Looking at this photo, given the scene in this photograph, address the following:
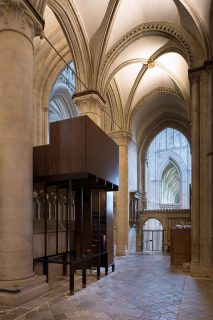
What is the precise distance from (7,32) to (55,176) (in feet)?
9.41

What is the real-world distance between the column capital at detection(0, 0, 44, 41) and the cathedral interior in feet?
0.06

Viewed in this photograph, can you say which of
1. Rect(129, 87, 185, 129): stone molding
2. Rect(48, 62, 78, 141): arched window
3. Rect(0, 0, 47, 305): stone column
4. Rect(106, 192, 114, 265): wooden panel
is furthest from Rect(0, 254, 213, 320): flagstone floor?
Rect(48, 62, 78, 141): arched window

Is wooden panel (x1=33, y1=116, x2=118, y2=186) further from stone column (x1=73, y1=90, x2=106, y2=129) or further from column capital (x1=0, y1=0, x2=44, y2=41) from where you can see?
stone column (x1=73, y1=90, x2=106, y2=129)

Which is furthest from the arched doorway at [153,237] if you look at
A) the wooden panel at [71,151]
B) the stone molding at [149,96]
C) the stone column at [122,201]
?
the wooden panel at [71,151]

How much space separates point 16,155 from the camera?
5992 mm

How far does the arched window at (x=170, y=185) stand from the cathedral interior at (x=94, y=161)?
18.0 metres

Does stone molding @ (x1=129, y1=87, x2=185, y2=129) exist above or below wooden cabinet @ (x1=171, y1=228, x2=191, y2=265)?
above

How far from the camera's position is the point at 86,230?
848cm

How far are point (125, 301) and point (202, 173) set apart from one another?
4718 millimetres

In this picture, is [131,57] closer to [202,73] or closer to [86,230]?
[202,73]

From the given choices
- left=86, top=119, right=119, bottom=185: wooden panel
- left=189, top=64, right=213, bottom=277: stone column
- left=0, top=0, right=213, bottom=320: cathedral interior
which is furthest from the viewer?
left=189, top=64, right=213, bottom=277: stone column

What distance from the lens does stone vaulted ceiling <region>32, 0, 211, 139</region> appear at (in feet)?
33.9

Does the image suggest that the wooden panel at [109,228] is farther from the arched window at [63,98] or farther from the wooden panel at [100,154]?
the arched window at [63,98]

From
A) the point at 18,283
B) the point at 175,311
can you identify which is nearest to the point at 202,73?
the point at 175,311
